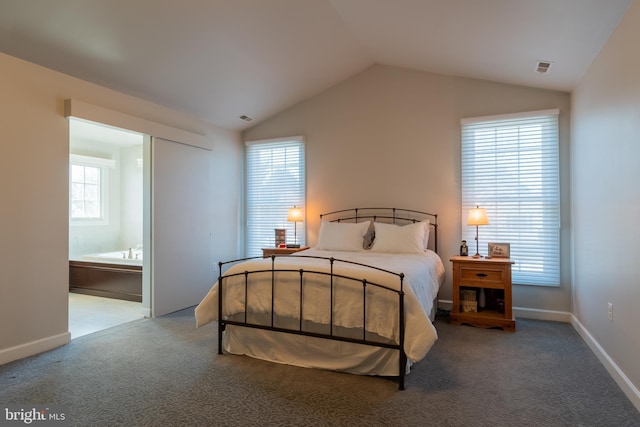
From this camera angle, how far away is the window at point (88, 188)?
616 cm

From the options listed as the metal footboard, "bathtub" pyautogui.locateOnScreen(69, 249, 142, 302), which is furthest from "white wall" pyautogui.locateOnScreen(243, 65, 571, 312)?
"bathtub" pyautogui.locateOnScreen(69, 249, 142, 302)

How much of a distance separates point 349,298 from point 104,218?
5941 mm

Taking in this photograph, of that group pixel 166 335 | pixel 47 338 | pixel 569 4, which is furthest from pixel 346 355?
pixel 569 4

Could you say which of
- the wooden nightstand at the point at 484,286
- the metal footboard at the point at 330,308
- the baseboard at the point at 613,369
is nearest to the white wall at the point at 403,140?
the wooden nightstand at the point at 484,286

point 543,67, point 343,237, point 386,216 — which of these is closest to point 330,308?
point 343,237

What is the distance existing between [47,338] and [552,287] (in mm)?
5070

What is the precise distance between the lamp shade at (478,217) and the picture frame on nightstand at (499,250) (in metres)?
0.27

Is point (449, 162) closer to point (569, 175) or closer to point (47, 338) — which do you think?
point (569, 175)

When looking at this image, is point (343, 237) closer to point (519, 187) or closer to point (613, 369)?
point (519, 187)

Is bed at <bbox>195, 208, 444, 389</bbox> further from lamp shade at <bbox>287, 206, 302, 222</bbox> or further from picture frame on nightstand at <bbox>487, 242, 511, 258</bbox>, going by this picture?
lamp shade at <bbox>287, 206, 302, 222</bbox>

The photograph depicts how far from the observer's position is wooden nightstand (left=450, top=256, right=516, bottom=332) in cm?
359

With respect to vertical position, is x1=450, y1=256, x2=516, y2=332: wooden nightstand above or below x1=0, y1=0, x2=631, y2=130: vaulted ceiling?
below

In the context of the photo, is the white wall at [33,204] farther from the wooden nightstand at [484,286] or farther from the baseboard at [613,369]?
the baseboard at [613,369]

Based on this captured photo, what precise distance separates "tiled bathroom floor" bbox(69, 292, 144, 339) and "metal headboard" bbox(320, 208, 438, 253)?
2727 mm
